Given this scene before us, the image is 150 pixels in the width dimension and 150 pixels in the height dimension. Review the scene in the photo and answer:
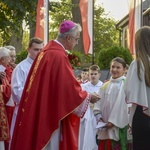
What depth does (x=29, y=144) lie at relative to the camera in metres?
5.68

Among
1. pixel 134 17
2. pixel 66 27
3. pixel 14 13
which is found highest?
pixel 134 17

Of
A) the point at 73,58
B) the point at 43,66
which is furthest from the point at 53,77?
the point at 73,58

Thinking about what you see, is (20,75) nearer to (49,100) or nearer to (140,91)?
(49,100)

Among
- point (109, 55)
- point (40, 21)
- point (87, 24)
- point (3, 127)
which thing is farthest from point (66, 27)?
point (109, 55)

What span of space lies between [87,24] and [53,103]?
A: 10577mm

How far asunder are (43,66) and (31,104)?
0.46 metres

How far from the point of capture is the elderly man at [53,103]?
561 cm

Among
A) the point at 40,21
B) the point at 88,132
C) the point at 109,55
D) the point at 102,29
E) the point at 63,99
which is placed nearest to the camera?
the point at 63,99

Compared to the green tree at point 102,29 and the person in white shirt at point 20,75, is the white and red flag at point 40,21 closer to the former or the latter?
the person in white shirt at point 20,75

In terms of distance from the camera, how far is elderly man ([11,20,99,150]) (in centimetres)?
561

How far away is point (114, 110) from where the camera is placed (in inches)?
316

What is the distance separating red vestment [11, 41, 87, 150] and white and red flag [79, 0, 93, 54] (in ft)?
32.8

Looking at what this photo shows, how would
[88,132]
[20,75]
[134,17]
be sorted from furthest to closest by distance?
→ [134,17] → [88,132] → [20,75]

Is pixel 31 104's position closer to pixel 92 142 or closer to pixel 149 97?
pixel 149 97
